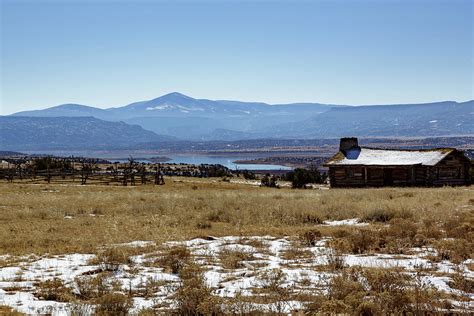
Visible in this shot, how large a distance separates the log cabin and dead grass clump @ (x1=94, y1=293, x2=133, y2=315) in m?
37.5

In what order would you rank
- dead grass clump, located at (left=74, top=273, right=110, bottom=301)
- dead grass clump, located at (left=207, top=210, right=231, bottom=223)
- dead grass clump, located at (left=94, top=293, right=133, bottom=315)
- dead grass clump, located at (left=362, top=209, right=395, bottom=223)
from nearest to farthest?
dead grass clump, located at (left=94, top=293, right=133, bottom=315)
dead grass clump, located at (left=74, top=273, right=110, bottom=301)
dead grass clump, located at (left=362, top=209, right=395, bottom=223)
dead grass clump, located at (left=207, top=210, right=231, bottom=223)

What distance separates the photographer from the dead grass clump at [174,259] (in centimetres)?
965

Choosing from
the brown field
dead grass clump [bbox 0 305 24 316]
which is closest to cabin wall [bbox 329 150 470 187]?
the brown field

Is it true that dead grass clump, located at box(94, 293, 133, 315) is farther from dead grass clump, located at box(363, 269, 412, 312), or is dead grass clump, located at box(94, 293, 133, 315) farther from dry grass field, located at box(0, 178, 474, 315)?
dead grass clump, located at box(363, 269, 412, 312)

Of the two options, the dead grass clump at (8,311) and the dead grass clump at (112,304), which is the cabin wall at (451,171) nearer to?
the dead grass clump at (112,304)

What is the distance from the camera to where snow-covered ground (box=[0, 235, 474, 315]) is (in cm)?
773

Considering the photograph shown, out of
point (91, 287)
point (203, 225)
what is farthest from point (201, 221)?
point (91, 287)

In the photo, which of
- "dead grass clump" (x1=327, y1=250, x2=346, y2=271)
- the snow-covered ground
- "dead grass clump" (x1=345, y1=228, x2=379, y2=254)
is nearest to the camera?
the snow-covered ground

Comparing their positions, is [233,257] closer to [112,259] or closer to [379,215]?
[112,259]

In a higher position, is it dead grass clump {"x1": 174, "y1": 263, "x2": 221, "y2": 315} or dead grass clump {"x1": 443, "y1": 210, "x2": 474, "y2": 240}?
dead grass clump {"x1": 174, "y1": 263, "x2": 221, "y2": 315}

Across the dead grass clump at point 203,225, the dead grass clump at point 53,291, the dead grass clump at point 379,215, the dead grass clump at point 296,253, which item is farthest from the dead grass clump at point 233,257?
the dead grass clump at point 379,215

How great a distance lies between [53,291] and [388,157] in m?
39.8

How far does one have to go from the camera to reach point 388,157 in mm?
44156

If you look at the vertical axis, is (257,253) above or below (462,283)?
below
